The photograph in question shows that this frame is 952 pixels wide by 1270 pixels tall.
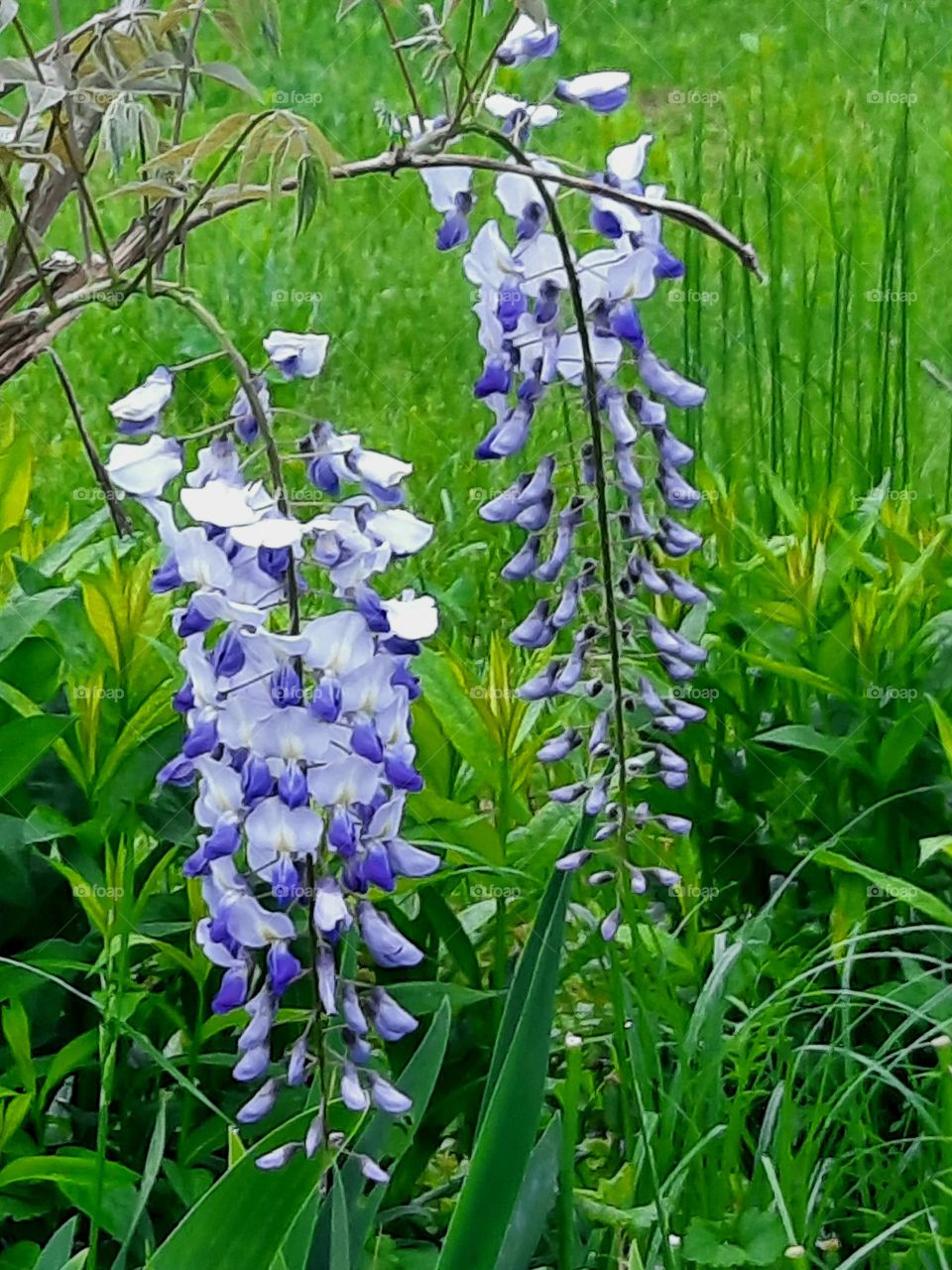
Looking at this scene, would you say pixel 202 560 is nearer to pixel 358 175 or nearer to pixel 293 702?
pixel 293 702

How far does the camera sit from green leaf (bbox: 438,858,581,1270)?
101 centimetres

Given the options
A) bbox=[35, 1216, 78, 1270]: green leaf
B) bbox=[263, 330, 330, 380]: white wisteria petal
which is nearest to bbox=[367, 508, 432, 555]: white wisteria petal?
bbox=[263, 330, 330, 380]: white wisteria petal

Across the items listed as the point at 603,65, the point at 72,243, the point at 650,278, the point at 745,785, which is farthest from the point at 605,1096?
the point at 603,65

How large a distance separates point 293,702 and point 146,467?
17 cm

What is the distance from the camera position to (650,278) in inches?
51.5

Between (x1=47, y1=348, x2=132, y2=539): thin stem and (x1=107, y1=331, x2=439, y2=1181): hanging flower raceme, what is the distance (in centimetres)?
43

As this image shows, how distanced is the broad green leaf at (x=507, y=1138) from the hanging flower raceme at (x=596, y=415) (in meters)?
0.19

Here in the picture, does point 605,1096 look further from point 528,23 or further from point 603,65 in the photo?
point 603,65

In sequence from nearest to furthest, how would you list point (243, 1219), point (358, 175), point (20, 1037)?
1. point (243, 1219)
2. point (358, 175)
3. point (20, 1037)

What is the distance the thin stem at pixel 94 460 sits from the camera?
1.57 m

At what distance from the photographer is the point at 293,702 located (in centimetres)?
103

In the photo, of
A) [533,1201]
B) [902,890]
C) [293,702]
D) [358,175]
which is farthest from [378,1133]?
[358,175]

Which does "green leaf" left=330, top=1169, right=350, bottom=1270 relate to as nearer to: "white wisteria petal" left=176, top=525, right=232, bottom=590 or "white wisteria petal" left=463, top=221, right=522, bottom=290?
"white wisteria petal" left=176, top=525, right=232, bottom=590

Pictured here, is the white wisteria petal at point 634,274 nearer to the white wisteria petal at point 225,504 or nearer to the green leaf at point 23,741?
the white wisteria petal at point 225,504
